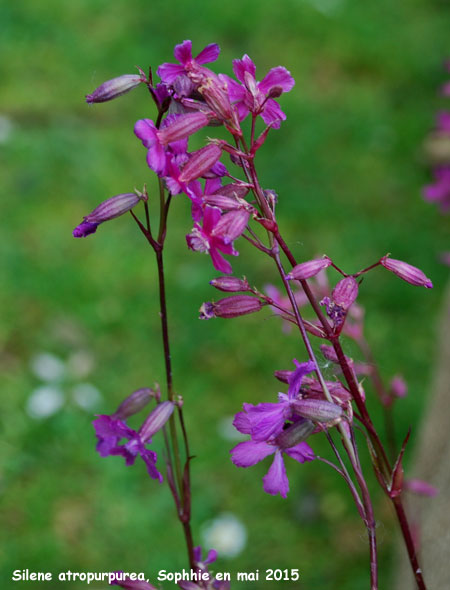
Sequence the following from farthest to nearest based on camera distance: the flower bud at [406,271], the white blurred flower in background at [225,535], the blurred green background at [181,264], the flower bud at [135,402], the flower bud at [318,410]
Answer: the blurred green background at [181,264]
the white blurred flower in background at [225,535]
the flower bud at [135,402]
the flower bud at [406,271]
the flower bud at [318,410]

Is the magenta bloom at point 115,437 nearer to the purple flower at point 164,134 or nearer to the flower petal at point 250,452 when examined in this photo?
the flower petal at point 250,452

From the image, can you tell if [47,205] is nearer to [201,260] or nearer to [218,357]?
[201,260]

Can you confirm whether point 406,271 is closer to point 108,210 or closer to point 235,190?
Result: point 235,190

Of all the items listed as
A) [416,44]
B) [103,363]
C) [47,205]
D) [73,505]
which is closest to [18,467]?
[73,505]

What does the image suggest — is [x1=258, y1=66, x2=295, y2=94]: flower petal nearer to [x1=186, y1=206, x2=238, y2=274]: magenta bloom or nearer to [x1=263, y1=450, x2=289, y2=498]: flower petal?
[x1=186, y1=206, x2=238, y2=274]: magenta bloom

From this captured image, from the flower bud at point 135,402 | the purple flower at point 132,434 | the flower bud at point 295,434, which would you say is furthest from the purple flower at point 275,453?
the flower bud at point 135,402

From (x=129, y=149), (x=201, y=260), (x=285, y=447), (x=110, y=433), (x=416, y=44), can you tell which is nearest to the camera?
(x=285, y=447)
